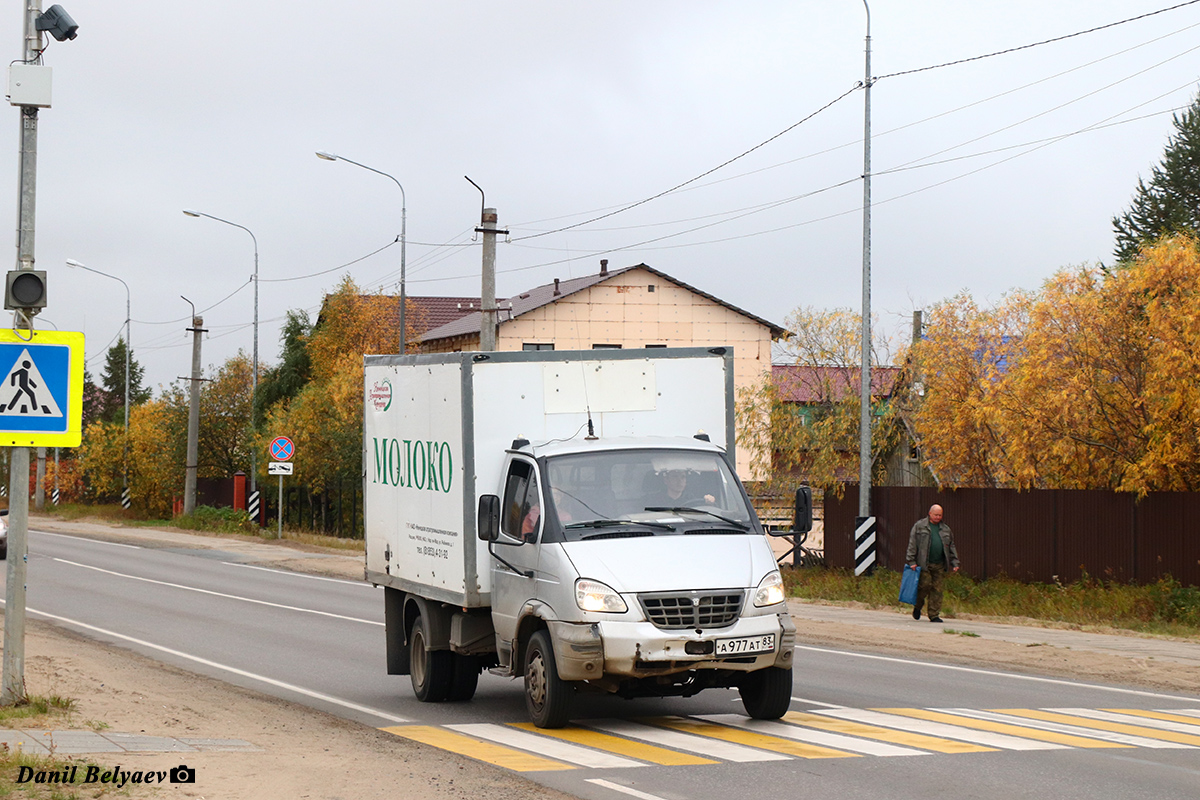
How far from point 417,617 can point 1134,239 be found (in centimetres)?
4758

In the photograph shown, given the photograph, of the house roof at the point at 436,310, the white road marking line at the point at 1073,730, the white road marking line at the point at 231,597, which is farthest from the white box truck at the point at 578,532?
the house roof at the point at 436,310

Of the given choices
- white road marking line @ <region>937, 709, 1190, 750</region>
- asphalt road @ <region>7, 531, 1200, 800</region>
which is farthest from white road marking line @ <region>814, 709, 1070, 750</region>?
white road marking line @ <region>937, 709, 1190, 750</region>

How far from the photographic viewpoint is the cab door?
1080 cm

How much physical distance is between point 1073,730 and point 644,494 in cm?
378

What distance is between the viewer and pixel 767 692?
1076cm

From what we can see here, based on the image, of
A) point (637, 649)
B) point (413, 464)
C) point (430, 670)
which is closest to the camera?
point (637, 649)

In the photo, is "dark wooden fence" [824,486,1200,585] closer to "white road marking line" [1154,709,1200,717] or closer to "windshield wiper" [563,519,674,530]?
"white road marking line" [1154,709,1200,717]

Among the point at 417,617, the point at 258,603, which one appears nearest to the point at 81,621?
the point at 258,603

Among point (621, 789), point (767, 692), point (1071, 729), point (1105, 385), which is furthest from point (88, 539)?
point (621, 789)

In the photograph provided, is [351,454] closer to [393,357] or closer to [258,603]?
[258,603]

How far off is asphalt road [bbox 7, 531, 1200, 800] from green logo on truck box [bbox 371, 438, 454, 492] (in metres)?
2.06

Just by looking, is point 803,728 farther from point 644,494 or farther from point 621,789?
point 621,789

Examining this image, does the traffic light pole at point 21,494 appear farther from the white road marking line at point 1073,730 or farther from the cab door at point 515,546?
the white road marking line at point 1073,730

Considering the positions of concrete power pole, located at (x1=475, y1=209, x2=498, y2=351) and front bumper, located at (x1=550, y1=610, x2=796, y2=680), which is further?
concrete power pole, located at (x1=475, y1=209, x2=498, y2=351)
